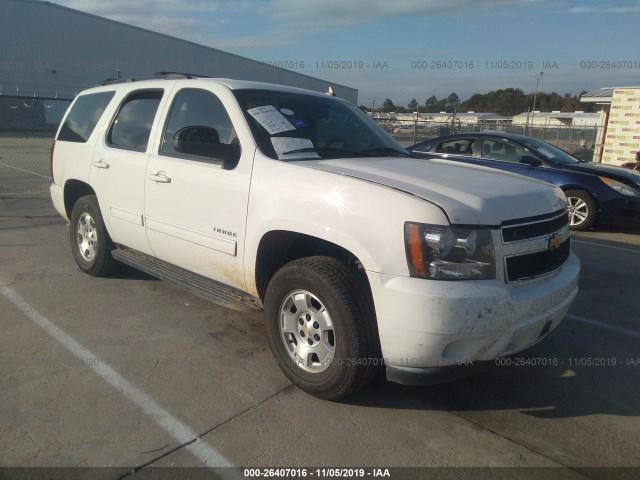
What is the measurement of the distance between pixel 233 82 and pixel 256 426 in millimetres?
2550

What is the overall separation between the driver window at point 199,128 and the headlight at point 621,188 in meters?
7.04

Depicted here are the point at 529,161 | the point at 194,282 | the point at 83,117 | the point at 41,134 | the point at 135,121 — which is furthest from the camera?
the point at 41,134

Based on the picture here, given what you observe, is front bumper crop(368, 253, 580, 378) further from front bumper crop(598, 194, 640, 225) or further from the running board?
front bumper crop(598, 194, 640, 225)

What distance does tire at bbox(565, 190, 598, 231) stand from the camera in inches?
330

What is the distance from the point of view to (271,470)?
2.53 metres

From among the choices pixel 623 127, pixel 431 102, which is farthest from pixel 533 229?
pixel 431 102

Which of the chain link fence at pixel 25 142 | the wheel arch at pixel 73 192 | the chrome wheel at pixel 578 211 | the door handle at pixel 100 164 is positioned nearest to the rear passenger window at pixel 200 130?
the door handle at pixel 100 164

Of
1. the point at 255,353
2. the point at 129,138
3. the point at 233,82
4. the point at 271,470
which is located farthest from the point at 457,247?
the point at 129,138

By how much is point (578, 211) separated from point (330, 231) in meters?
7.06

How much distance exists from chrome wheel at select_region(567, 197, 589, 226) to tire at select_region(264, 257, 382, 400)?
6829mm

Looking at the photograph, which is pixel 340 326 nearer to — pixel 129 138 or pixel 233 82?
pixel 233 82

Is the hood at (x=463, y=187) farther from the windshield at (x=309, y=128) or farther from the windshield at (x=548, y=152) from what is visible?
the windshield at (x=548, y=152)

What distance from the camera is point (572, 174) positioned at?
8.47 m

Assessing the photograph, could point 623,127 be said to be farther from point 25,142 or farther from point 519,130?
point 25,142
